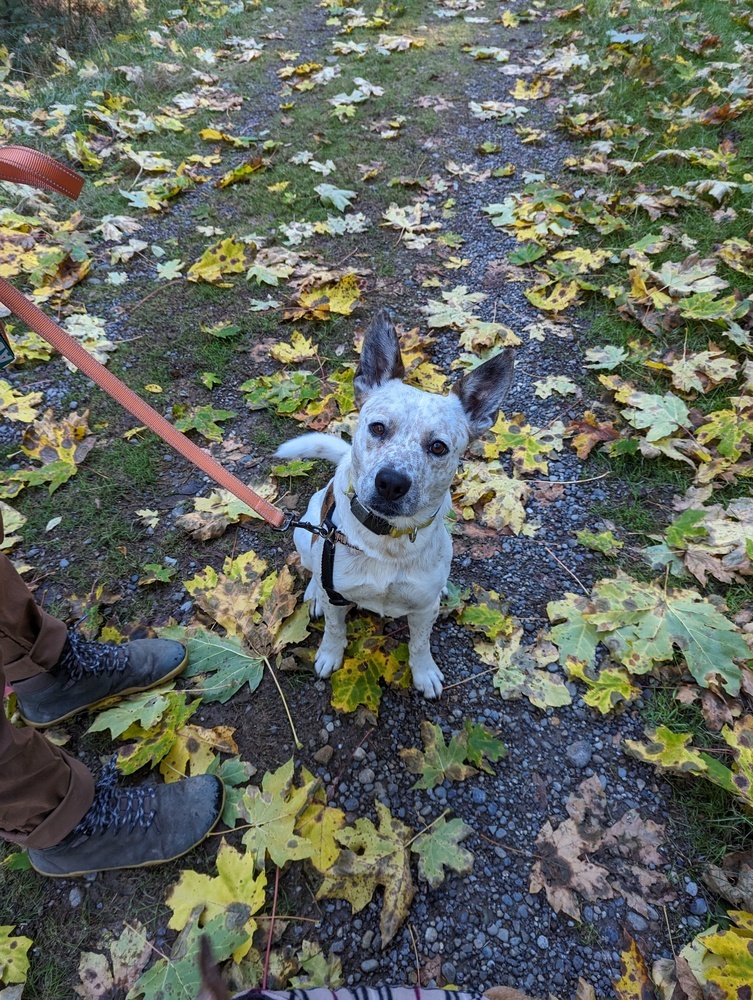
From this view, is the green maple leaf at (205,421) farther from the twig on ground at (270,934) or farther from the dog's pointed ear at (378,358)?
the twig on ground at (270,934)

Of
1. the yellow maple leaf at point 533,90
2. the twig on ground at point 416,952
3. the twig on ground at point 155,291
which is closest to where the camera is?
the twig on ground at point 416,952

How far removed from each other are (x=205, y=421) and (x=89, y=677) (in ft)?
6.74

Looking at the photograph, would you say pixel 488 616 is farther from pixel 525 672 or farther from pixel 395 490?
pixel 395 490

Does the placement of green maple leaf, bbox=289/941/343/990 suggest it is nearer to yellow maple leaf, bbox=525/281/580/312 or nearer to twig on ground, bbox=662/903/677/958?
twig on ground, bbox=662/903/677/958

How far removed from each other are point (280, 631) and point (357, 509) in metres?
→ 1.11

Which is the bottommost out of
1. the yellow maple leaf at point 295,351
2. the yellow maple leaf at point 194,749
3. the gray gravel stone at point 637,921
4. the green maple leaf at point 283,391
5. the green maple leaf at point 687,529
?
the gray gravel stone at point 637,921

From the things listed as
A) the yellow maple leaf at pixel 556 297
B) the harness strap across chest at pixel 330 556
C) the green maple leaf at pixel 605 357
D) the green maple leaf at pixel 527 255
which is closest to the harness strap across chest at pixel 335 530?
the harness strap across chest at pixel 330 556

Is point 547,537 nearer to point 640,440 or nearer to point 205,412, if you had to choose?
point 640,440

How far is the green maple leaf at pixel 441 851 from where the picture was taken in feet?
7.44

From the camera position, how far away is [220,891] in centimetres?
217

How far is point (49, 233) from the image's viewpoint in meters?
5.23

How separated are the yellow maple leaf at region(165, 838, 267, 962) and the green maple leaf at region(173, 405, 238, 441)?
2.76m

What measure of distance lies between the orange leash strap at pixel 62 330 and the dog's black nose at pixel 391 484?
0.57 m

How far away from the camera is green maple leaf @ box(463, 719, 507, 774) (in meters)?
2.56
